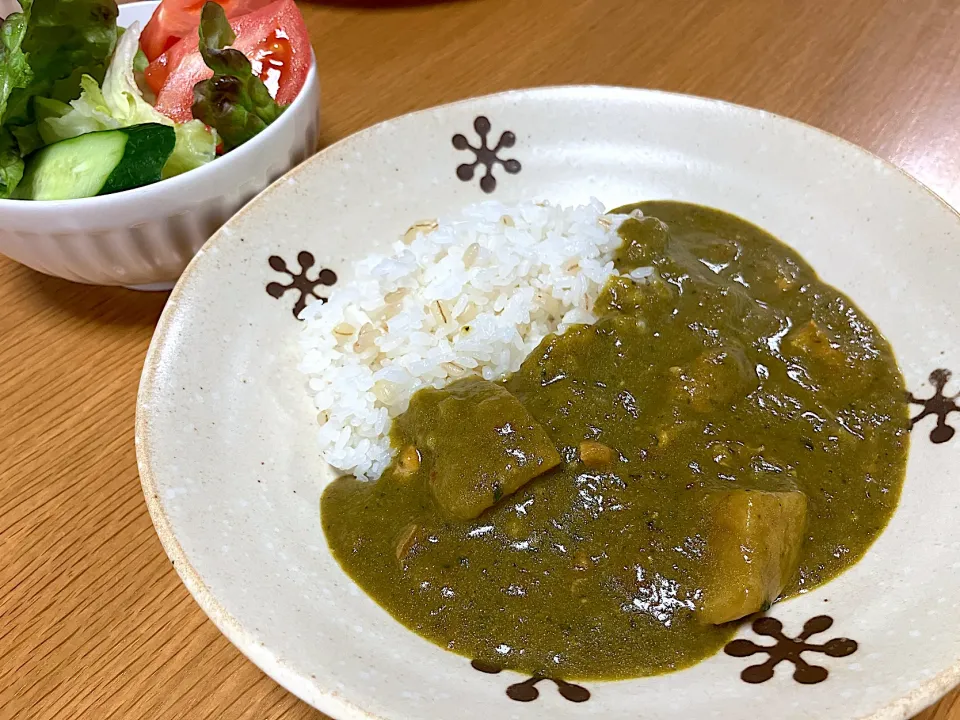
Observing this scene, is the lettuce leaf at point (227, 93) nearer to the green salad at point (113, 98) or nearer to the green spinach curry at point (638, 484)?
the green salad at point (113, 98)

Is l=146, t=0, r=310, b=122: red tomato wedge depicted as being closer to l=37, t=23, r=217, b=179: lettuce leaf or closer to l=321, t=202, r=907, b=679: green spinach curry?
l=37, t=23, r=217, b=179: lettuce leaf

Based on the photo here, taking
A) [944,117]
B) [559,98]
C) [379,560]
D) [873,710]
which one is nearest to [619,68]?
[559,98]

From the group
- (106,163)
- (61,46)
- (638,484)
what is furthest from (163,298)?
(638,484)

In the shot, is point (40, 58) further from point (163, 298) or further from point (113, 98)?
point (163, 298)

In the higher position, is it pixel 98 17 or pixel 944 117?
pixel 944 117

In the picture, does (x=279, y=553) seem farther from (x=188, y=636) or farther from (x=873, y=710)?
(x=873, y=710)

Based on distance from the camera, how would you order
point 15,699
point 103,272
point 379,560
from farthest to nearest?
point 103,272 → point 379,560 → point 15,699

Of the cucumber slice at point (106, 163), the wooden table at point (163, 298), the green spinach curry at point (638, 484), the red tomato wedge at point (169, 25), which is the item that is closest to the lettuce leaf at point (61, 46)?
the red tomato wedge at point (169, 25)
